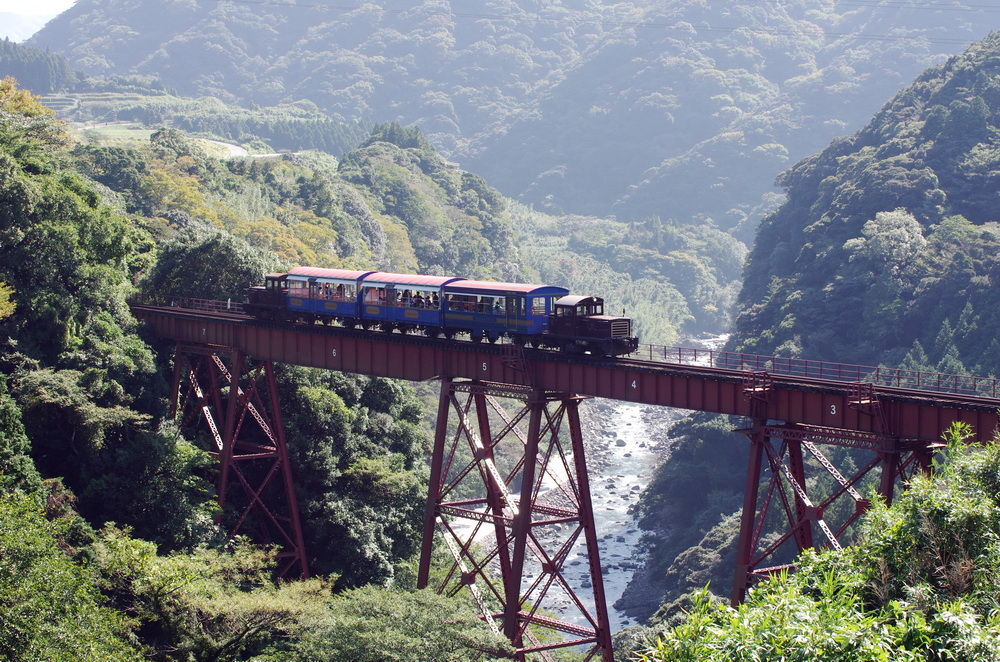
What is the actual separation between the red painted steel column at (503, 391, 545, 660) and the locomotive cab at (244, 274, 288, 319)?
55.2ft

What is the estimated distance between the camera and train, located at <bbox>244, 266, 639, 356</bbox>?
41656 millimetres

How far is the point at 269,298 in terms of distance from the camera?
53.2 meters

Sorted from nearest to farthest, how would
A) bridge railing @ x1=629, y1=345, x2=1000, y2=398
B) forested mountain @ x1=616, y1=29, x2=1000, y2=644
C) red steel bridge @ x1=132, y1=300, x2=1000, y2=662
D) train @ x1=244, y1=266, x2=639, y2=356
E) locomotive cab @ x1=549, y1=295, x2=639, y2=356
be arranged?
red steel bridge @ x1=132, y1=300, x2=1000, y2=662 → bridge railing @ x1=629, y1=345, x2=1000, y2=398 → locomotive cab @ x1=549, y1=295, x2=639, y2=356 → train @ x1=244, y1=266, x2=639, y2=356 → forested mountain @ x1=616, y1=29, x2=1000, y2=644

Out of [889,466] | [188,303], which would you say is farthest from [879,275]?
[889,466]

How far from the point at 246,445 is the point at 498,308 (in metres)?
14.8

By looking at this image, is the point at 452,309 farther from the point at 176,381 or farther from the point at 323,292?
the point at 176,381

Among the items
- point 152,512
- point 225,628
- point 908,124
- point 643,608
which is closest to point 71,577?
point 225,628

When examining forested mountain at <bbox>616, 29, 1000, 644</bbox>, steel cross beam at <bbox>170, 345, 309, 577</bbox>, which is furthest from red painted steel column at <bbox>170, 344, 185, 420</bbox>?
forested mountain at <bbox>616, 29, 1000, 644</bbox>

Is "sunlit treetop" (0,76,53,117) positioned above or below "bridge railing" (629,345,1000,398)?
above

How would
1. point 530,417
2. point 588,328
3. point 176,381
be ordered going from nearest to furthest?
point 530,417 → point 588,328 → point 176,381

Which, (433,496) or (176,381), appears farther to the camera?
(176,381)

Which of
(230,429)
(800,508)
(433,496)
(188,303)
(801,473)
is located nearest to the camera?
(800,508)

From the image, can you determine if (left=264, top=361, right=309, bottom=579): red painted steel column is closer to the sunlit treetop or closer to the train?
the train

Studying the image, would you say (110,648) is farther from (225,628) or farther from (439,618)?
(439,618)
